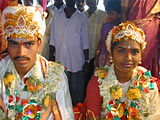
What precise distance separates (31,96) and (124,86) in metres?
1.09

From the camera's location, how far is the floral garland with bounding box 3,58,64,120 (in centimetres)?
318

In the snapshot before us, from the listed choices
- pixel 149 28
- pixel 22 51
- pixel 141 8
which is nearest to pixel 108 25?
pixel 141 8

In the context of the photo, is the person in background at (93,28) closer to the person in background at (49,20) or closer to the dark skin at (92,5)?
the dark skin at (92,5)

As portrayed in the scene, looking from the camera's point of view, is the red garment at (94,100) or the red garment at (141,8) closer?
the red garment at (94,100)

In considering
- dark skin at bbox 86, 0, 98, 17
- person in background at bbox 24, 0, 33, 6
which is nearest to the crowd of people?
person in background at bbox 24, 0, 33, 6

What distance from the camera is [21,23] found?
3.03m

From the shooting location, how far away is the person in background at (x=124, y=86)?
319 centimetres

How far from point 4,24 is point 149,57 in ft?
6.67

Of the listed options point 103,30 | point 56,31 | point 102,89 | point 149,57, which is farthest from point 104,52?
point 56,31

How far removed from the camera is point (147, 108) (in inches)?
127

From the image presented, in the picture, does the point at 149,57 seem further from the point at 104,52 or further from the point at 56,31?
the point at 56,31

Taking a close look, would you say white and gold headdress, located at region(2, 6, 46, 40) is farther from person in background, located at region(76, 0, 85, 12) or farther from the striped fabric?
person in background, located at region(76, 0, 85, 12)

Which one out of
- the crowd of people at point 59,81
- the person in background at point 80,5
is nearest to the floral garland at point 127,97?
the crowd of people at point 59,81

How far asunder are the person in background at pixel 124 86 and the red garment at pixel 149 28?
0.63m
